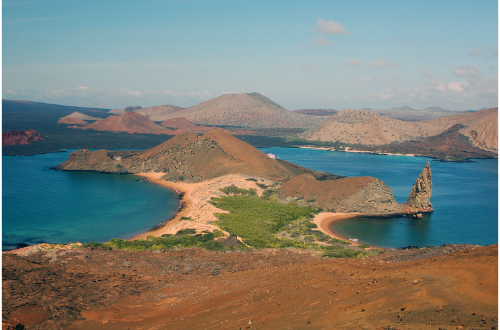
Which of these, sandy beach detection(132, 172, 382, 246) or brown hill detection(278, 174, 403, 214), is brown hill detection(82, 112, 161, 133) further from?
brown hill detection(278, 174, 403, 214)

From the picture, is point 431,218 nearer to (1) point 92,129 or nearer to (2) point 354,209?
(2) point 354,209

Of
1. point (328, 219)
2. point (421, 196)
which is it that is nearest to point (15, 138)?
point (328, 219)

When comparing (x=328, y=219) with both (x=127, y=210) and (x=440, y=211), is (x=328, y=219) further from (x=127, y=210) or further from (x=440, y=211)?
(x=127, y=210)

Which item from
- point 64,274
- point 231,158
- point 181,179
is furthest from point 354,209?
point 64,274

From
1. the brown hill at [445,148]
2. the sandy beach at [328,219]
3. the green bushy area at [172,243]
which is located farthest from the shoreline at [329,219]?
the brown hill at [445,148]

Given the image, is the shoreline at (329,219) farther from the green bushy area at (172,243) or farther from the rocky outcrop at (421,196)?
the green bushy area at (172,243)

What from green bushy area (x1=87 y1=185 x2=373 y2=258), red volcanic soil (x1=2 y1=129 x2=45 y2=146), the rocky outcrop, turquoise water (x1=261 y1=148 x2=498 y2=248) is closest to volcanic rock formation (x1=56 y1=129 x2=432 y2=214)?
A: the rocky outcrop
